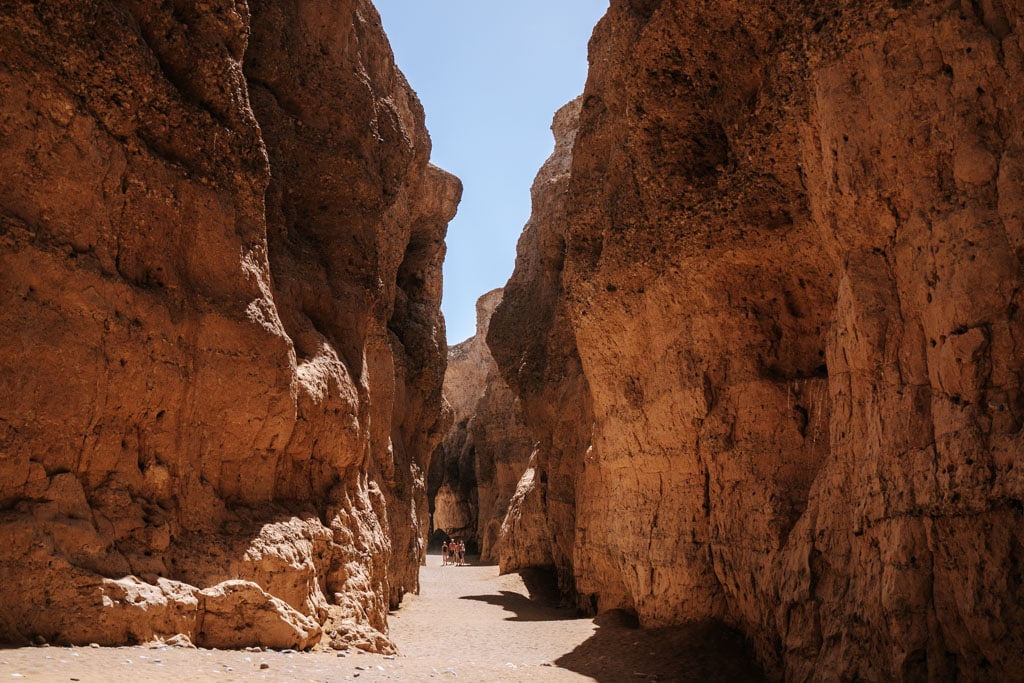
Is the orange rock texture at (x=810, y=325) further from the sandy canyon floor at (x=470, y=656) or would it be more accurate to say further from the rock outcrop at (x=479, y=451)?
the rock outcrop at (x=479, y=451)

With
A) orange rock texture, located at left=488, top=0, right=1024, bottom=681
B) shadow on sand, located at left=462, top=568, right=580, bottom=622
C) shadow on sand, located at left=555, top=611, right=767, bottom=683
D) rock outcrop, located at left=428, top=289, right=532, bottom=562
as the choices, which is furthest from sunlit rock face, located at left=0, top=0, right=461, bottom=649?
rock outcrop, located at left=428, top=289, right=532, bottom=562

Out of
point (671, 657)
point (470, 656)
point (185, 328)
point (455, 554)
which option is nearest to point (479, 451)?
point (455, 554)

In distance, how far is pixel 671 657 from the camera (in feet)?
39.0

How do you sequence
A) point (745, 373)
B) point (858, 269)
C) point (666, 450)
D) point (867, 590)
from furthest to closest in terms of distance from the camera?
1. point (666, 450)
2. point (745, 373)
3. point (858, 269)
4. point (867, 590)

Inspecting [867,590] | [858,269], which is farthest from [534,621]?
[858,269]

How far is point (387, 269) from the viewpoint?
1942 centimetres

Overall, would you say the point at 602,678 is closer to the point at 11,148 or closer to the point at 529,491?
the point at 11,148

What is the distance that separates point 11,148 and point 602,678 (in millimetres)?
9781

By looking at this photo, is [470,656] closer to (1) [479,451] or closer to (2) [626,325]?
(2) [626,325]

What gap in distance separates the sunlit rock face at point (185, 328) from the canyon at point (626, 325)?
0.12ft

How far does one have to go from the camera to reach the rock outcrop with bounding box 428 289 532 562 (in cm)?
3712

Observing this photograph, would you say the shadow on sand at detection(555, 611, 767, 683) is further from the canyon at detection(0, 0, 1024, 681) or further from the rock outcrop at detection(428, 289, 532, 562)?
the rock outcrop at detection(428, 289, 532, 562)

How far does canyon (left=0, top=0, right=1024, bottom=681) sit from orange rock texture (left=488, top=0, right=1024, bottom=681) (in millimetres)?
44

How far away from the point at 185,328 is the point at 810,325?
879cm
